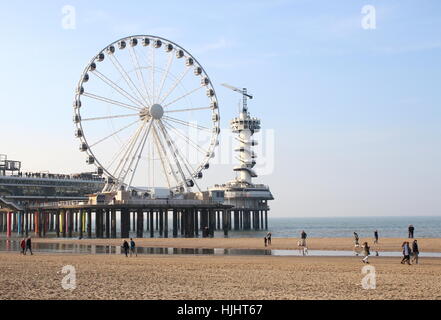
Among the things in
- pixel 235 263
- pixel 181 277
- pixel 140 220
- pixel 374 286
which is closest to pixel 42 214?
pixel 140 220

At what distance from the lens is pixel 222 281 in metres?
16.8

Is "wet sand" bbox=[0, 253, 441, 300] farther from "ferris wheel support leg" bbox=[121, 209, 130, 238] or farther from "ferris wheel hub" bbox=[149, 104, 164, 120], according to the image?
"ferris wheel support leg" bbox=[121, 209, 130, 238]

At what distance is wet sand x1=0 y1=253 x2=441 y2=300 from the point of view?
45.7 ft

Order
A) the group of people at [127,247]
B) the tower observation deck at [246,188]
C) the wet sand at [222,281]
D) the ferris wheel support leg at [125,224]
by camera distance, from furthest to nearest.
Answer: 1. the tower observation deck at [246,188]
2. the ferris wheel support leg at [125,224]
3. the group of people at [127,247]
4. the wet sand at [222,281]

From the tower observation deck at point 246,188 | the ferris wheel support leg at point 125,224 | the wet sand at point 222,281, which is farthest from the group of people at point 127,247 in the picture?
the tower observation deck at point 246,188

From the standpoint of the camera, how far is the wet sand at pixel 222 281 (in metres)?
13.9

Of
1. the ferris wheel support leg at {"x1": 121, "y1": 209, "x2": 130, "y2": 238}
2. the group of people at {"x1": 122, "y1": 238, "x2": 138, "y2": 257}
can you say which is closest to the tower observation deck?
the ferris wheel support leg at {"x1": 121, "y1": 209, "x2": 130, "y2": 238}

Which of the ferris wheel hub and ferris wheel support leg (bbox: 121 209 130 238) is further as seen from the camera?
ferris wheel support leg (bbox: 121 209 130 238)

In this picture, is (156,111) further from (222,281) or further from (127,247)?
(222,281)

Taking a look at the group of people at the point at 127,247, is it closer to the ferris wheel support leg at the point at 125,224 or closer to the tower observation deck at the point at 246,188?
the ferris wheel support leg at the point at 125,224

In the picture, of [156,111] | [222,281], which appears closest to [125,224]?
[156,111]

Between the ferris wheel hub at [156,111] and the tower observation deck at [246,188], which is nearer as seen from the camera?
the ferris wheel hub at [156,111]

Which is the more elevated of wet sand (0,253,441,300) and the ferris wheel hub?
the ferris wheel hub
